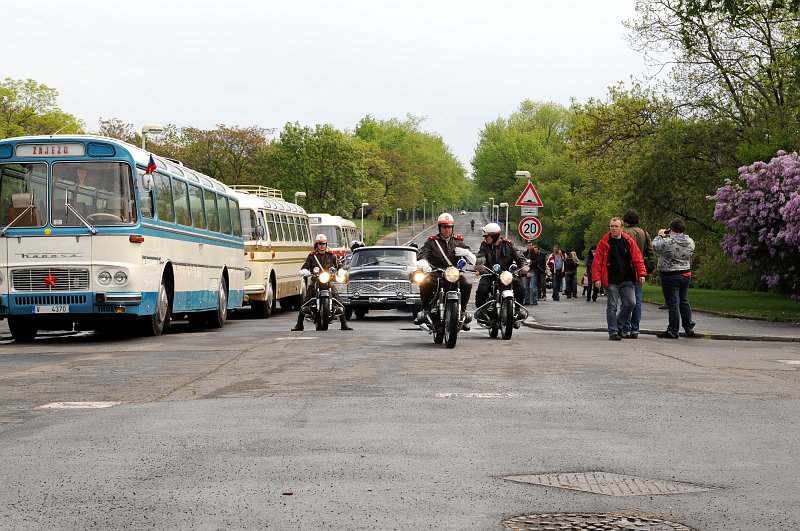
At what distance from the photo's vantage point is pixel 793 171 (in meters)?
28.1

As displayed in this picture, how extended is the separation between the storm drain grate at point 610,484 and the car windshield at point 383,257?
22.5 meters

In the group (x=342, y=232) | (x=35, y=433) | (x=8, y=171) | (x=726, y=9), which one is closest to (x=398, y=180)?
(x=342, y=232)

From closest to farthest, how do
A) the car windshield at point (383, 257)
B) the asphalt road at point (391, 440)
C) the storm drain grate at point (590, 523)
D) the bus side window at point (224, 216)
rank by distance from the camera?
the storm drain grate at point (590, 523) → the asphalt road at point (391, 440) → the bus side window at point (224, 216) → the car windshield at point (383, 257)

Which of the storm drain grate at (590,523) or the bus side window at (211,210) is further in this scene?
the bus side window at (211,210)

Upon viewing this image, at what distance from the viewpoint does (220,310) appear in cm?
2548

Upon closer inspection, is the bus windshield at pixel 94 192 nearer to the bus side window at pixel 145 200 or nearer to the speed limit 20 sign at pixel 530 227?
the bus side window at pixel 145 200

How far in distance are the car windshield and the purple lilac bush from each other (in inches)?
310

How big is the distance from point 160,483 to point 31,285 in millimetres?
13480

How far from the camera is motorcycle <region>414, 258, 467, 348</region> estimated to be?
1713 cm

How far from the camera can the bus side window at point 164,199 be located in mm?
21016

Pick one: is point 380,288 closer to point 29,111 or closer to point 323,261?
point 323,261

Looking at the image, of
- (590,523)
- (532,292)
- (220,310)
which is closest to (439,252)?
(220,310)

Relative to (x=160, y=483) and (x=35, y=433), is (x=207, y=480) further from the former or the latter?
(x=35, y=433)

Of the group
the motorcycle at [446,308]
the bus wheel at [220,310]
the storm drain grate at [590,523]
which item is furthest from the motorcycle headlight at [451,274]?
the storm drain grate at [590,523]
